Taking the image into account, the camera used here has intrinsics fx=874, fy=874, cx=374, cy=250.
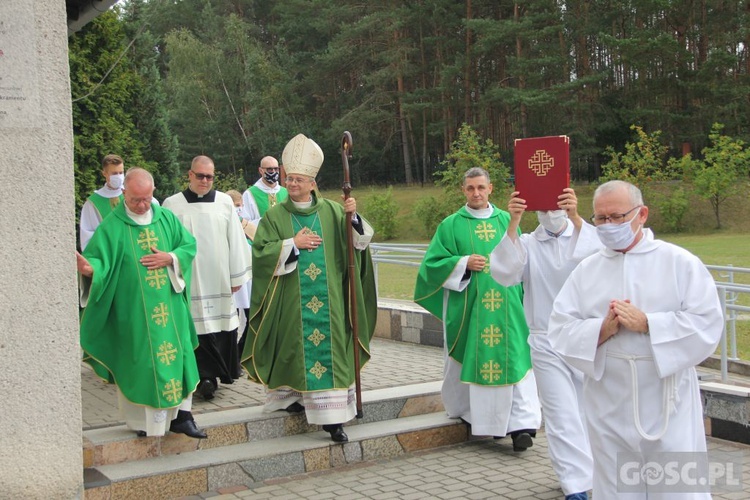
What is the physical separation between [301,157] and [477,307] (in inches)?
74.3

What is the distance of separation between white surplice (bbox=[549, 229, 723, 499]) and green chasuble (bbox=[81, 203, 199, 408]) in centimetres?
307

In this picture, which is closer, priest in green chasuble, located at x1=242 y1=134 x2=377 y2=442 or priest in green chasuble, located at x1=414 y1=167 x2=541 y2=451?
priest in green chasuble, located at x1=242 y1=134 x2=377 y2=442

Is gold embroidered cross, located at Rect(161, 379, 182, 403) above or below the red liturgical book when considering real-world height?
below

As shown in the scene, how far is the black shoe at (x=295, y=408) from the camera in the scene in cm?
700

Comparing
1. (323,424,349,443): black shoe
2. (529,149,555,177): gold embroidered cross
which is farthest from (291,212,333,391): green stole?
(529,149,555,177): gold embroidered cross

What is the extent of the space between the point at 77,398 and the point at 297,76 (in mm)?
47380

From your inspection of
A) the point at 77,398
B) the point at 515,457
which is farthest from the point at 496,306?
the point at 77,398

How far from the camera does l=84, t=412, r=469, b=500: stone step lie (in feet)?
19.2

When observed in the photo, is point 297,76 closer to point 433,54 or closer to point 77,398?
point 433,54

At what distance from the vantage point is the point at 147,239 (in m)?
6.46

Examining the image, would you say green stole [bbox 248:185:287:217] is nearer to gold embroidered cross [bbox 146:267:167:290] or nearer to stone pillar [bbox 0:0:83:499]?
gold embroidered cross [bbox 146:267:167:290]

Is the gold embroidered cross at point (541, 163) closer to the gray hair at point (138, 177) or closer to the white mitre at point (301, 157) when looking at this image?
the white mitre at point (301, 157)

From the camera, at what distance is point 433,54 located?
44000 mm

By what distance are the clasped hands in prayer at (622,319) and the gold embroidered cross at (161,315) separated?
337cm
